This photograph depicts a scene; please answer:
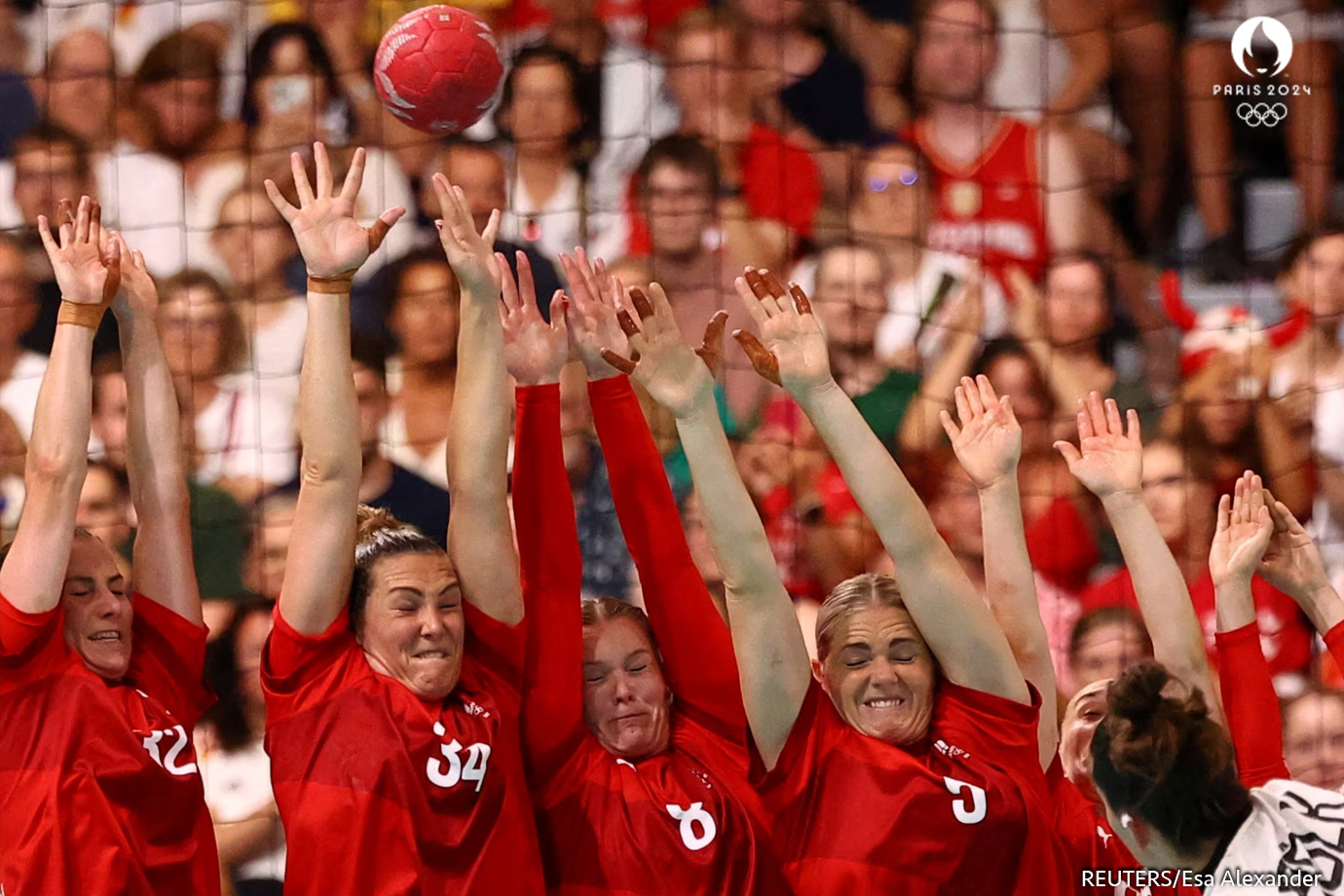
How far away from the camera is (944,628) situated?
2.85 m

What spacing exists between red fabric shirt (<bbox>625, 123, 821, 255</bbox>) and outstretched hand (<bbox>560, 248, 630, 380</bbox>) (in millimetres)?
1738

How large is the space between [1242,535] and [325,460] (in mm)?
1745

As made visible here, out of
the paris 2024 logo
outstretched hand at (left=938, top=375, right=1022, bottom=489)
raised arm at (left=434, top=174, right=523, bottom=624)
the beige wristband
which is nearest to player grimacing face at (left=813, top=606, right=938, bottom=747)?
outstretched hand at (left=938, top=375, right=1022, bottom=489)

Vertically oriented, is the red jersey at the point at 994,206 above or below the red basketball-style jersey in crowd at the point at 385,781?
above

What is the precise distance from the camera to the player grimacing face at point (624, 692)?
302cm

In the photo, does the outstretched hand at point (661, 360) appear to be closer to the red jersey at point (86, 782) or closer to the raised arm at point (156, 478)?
the raised arm at point (156, 478)

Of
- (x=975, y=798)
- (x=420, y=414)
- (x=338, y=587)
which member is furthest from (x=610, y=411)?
(x=420, y=414)

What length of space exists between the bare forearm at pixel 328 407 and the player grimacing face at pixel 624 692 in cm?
54

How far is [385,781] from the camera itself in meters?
2.80

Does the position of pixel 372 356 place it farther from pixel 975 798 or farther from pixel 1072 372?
pixel 975 798

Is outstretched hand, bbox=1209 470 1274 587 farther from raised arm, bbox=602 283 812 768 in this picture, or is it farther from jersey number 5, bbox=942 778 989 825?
raised arm, bbox=602 283 812 768

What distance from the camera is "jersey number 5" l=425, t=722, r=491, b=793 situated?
9.25 ft

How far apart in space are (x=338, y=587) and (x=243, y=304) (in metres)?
2.26

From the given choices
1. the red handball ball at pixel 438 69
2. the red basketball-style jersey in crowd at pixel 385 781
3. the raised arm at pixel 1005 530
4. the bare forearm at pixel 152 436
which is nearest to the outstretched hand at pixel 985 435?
the raised arm at pixel 1005 530
